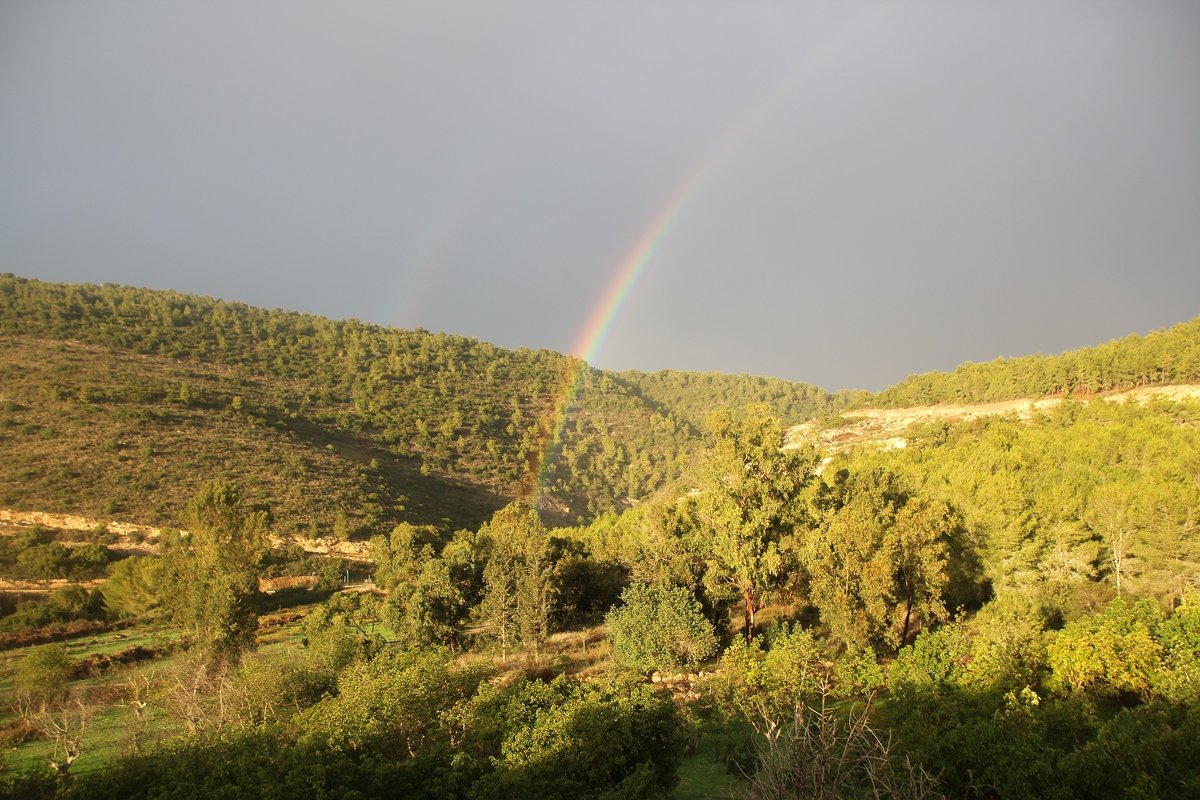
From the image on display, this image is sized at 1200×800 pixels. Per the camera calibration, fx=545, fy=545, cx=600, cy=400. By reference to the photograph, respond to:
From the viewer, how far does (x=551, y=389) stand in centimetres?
14675

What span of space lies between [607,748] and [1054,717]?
358 inches

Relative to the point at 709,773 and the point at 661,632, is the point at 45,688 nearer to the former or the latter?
the point at 661,632

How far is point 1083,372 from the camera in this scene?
73062 mm

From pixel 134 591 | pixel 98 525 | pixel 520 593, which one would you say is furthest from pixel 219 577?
pixel 98 525

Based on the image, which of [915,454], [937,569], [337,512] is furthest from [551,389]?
[937,569]

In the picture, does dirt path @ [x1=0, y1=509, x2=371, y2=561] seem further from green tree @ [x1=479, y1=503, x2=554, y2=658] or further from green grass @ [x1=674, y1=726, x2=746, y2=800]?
green grass @ [x1=674, y1=726, x2=746, y2=800]

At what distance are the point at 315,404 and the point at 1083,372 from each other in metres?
117

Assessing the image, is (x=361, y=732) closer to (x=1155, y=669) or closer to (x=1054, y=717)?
(x=1054, y=717)

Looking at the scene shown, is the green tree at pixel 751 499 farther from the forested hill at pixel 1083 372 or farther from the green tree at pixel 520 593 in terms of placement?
the forested hill at pixel 1083 372

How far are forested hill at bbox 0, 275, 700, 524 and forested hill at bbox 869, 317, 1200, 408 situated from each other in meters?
55.5

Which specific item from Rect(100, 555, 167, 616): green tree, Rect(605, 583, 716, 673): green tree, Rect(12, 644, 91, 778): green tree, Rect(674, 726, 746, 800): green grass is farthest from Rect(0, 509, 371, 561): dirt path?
Rect(674, 726, 746, 800): green grass

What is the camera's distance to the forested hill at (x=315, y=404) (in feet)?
209

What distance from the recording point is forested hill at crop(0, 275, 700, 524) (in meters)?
63.8

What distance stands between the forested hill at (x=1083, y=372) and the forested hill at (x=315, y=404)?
55483mm
